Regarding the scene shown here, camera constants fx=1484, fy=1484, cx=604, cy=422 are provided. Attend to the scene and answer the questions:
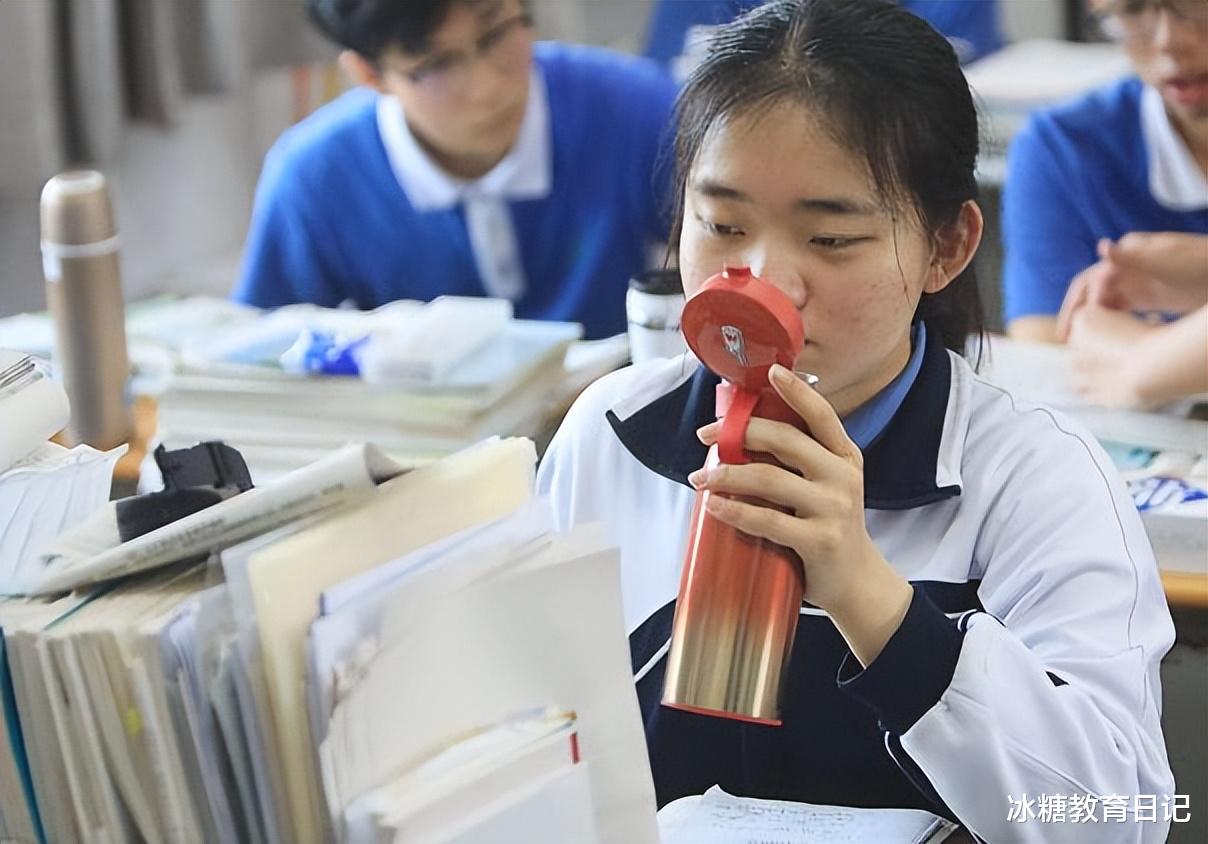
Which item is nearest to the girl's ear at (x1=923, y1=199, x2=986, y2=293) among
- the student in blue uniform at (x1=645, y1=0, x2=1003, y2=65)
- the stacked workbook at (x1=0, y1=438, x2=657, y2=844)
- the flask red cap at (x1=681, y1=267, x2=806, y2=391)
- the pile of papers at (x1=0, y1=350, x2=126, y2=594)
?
the flask red cap at (x1=681, y1=267, x2=806, y2=391)

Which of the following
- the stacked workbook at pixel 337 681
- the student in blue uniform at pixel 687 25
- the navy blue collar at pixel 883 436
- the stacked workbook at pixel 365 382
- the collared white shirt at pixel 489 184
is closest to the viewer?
the stacked workbook at pixel 337 681

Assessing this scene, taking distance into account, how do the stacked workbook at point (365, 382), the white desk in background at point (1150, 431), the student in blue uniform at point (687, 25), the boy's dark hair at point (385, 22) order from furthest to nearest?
the student in blue uniform at point (687, 25)
the boy's dark hair at point (385, 22)
the stacked workbook at point (365, 382)
the white desk in background at point (1150, 431)

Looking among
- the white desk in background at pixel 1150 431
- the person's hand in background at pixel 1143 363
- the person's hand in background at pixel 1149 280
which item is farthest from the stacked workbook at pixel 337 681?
the person's hand in background at pixel 1149 280

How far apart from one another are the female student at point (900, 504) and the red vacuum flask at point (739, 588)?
63 millimetres

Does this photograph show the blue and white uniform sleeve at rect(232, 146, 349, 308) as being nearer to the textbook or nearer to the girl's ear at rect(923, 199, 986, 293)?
the girl's ear at rect(923, 199, 986, 293)

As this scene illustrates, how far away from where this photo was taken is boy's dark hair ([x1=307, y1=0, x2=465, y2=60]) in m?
1.77

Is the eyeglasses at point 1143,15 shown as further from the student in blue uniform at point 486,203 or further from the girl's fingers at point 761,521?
the girl's fingers at point 761,521

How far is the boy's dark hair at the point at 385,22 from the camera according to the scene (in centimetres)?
177

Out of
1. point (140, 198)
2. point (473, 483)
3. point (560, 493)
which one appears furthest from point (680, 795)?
point (140, 198)

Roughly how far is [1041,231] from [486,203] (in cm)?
73

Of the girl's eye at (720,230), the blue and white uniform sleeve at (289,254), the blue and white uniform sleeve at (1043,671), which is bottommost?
the blue and white uniform sleeve at (289,254)

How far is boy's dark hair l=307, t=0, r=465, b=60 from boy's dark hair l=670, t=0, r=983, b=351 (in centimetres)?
90

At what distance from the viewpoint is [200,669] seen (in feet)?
1.94

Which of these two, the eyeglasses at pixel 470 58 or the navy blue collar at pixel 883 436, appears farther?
the eyeglasses at pixel 470 58
